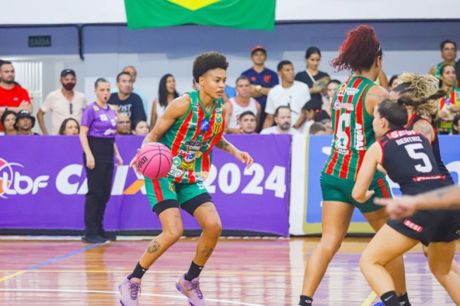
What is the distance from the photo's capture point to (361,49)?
756 centimetres

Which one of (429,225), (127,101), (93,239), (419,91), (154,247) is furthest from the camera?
A: (127,101)

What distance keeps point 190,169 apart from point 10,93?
8266 mm

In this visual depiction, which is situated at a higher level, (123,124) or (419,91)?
(419,91)

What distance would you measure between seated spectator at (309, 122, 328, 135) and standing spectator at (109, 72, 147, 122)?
279 centimetres

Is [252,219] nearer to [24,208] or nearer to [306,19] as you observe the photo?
[24,208]

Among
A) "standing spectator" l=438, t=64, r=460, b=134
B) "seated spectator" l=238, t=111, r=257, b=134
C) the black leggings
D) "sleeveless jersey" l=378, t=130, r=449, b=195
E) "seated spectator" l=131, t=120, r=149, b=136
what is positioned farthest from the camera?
"seated spectator" l=131, t=120, r=149, b=136

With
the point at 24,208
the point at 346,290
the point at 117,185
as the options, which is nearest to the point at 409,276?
the point at 346,290

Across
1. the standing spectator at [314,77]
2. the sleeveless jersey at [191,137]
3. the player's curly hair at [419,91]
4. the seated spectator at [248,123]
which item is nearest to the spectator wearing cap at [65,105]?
the seated spectator at [248,123]

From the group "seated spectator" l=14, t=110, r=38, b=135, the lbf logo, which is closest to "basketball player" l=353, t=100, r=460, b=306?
the lbf logo

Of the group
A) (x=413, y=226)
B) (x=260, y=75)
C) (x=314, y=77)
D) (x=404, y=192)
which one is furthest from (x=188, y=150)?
(x=260, y=75)

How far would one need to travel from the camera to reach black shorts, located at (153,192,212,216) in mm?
8266

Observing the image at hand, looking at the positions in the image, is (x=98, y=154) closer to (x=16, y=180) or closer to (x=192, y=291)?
(x=16, y=180)

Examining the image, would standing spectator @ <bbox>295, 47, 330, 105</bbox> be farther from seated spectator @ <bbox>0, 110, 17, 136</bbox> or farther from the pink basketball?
the pink basketball

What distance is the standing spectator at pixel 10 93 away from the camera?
15.9 meters
